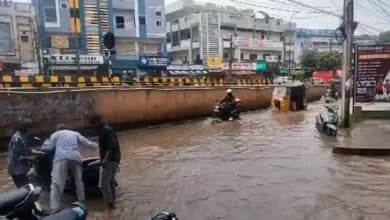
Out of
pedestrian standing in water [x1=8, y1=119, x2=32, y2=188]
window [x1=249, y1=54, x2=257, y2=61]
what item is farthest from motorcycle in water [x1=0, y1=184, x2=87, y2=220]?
window [x1=249, y1=54, x2=257, y2=61]

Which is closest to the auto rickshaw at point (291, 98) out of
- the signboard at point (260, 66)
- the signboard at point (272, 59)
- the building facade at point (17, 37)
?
the building facade at point (17, 37)

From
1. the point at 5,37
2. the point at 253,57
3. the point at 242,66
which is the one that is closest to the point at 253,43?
the point at 253,57

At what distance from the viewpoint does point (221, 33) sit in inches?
2199

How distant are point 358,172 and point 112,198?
5.23 m

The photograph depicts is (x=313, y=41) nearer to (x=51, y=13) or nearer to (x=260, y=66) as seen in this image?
(x=260, y=66)

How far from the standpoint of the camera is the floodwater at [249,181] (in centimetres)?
720

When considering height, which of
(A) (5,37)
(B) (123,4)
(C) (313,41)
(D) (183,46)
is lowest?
(D) (183,46)

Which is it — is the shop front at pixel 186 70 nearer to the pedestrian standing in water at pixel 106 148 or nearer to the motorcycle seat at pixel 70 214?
the pedestrian standing in water at pixel 106 148

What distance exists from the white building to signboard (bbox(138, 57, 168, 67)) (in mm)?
11641

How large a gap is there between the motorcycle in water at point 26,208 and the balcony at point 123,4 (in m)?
39.9

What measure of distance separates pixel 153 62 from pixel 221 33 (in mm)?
16329

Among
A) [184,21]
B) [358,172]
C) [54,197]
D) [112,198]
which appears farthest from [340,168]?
[184,21]

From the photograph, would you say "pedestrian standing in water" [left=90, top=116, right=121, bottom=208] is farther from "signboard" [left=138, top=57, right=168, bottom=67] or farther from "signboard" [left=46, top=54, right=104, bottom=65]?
"signboard" [left=138, top=57, right=168, bottom=67]

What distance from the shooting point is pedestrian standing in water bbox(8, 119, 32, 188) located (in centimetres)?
722
